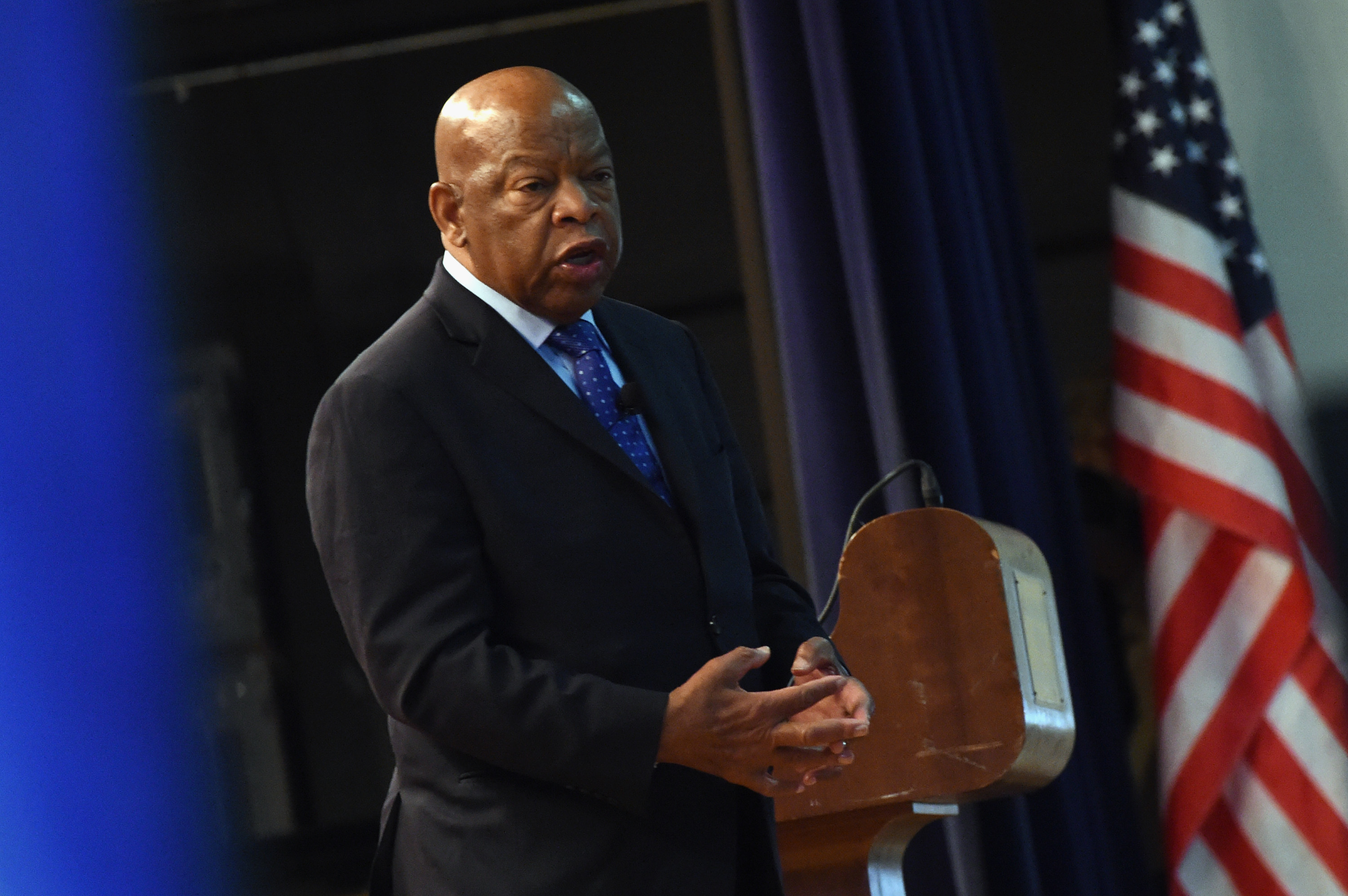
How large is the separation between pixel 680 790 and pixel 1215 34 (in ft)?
8.53

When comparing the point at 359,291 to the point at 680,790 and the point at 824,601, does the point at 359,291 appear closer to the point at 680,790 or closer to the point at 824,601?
the point at 824,601

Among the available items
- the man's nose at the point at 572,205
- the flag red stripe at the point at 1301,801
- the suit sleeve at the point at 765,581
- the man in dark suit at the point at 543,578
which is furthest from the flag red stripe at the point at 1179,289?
the man's nose at the point at 572,205

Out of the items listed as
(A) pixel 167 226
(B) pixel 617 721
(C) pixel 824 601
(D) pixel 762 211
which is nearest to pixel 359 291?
(A) pixel 167 226

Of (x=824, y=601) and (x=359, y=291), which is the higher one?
(x=359, y=291)

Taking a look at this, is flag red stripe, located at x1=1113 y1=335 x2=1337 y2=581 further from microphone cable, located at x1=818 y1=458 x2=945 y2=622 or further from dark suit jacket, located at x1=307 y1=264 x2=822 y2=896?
dark suit jacket, located at x1=307 y1=264 x2=822 y2=896

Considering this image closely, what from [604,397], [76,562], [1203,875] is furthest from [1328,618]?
[76,562]

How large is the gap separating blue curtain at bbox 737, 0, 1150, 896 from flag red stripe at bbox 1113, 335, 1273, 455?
0.30 m

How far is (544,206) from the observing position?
1374mm

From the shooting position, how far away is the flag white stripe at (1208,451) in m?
2.98

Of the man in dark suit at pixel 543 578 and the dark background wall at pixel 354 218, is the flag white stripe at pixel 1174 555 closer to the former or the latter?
the dark background wall at pixel 354 218

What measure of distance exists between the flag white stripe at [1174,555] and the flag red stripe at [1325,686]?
23 centimetres

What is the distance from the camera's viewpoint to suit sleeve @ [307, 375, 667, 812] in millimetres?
1227

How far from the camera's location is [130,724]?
141cm

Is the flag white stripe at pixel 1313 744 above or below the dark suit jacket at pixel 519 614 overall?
below
